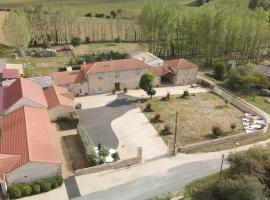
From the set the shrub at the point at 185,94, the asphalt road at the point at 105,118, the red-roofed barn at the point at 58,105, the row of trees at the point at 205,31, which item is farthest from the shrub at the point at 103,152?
the row of trees at the point at 205,31

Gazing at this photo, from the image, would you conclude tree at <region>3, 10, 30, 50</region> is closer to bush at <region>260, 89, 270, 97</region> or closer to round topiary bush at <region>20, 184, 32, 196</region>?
round topiary bush at <region>20, 184, 32, 196</region>

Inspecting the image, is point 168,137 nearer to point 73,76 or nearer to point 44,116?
point 44,116

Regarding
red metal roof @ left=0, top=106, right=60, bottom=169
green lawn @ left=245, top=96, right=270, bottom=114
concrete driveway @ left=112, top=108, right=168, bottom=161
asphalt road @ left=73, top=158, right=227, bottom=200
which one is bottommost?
asphalt road @ left=73, top=158, right=227, bottom=200

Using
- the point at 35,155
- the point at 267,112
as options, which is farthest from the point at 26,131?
the point at 267,112

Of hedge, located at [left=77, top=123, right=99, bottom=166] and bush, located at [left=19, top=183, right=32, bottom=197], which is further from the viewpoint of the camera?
hedge, located at [left=77, top=123, right=99, bottom=166]

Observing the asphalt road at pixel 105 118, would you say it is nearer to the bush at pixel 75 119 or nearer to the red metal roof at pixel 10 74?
the bush at pixel 75 119

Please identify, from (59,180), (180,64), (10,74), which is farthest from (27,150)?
(180,64)

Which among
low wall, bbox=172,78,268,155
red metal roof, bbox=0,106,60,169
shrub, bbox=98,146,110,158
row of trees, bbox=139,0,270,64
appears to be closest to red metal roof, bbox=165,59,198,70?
low wall, bbox=172,78,268,155

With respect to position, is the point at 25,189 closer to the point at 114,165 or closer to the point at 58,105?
the point at 114,165
